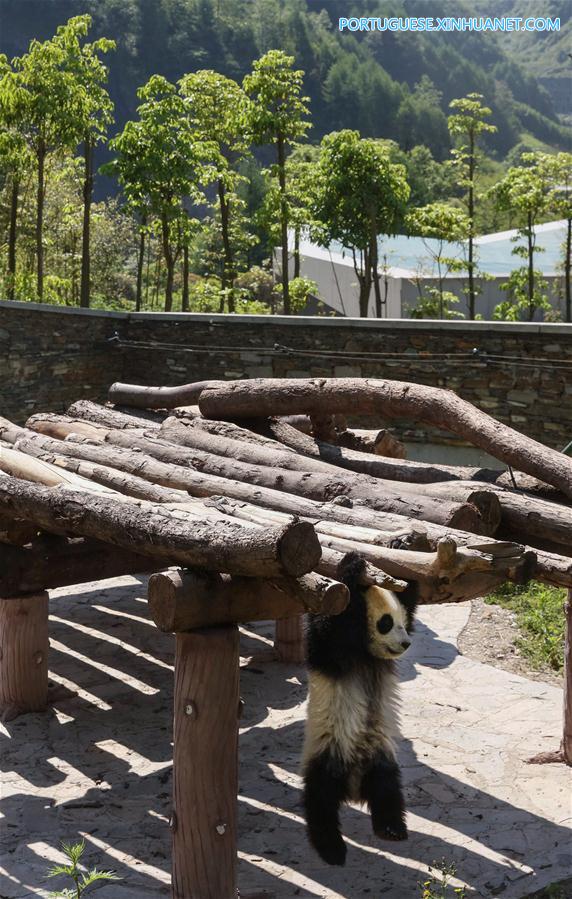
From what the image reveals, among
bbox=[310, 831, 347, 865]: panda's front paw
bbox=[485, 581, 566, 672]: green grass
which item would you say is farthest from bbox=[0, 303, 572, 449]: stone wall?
bbox=[310, 831, 347, 865]: panda's front paw

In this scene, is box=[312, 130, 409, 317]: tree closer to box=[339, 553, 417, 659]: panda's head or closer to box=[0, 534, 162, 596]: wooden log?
box=[0, 534, 162, 596]: wooden log

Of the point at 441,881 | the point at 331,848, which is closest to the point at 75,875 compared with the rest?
the point at 331,848

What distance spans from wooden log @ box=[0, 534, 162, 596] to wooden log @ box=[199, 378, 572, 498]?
122 centimetres

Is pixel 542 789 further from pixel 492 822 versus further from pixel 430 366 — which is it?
pixel 430 366

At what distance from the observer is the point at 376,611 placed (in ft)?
12.9

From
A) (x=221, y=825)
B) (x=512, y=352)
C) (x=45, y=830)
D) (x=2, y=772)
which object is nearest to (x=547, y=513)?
(x=221, y=825)

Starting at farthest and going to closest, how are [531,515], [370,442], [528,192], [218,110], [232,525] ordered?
[218,110] < [528,192] < [370,442] < [531,515] < [232,525]

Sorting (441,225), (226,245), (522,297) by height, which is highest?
(441,225)

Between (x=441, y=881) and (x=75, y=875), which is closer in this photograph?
(x=75, y=875)

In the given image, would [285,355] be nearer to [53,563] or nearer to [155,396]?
[155,396]

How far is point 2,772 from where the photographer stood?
605cm

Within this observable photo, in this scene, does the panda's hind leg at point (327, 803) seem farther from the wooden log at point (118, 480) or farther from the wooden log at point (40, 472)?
the wooden log at point (40, 472)

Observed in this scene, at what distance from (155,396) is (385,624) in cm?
430

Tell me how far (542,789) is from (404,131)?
77082 millimetres
